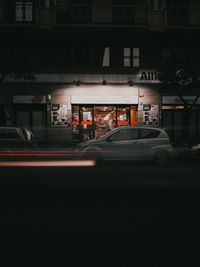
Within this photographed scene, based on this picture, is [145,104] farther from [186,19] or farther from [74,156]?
[74,156]

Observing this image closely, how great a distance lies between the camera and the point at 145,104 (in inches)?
742

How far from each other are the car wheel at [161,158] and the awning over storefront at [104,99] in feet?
30.7

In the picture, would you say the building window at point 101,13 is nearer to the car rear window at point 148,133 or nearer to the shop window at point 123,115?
the shop window at point 123,115

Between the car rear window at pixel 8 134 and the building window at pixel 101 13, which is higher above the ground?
the building window at pixel 101 13

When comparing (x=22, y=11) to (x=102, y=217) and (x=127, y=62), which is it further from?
(x=102, y=217)

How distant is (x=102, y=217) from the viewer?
412cm

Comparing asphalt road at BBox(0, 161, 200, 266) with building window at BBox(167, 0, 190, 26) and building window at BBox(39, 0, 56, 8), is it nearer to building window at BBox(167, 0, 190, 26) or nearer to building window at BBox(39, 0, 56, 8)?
building window at BBox(39, 0, 56, 8)

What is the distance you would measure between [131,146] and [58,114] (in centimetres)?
1002

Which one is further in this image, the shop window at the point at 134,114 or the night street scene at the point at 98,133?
the shop window at the point at 134,114

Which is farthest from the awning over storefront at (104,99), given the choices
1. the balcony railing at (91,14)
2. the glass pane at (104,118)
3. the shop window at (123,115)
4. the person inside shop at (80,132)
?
the balcony railing at (91,14)

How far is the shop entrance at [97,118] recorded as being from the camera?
1891 cm

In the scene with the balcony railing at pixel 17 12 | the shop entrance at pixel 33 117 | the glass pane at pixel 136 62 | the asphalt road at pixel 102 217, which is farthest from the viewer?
the glass pane at pixel 136 62

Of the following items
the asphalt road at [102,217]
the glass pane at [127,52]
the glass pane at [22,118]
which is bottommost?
the asphalt road at [102,217]

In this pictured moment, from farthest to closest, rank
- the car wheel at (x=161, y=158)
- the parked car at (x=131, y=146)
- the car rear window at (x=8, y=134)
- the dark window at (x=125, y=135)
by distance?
1. the car rear window at (x=8, y=134)
2. the dark window at (x=125, y=135)
3. the car wheel at (x=161, y=158)
4. the parked car at (x=131, y=146)
